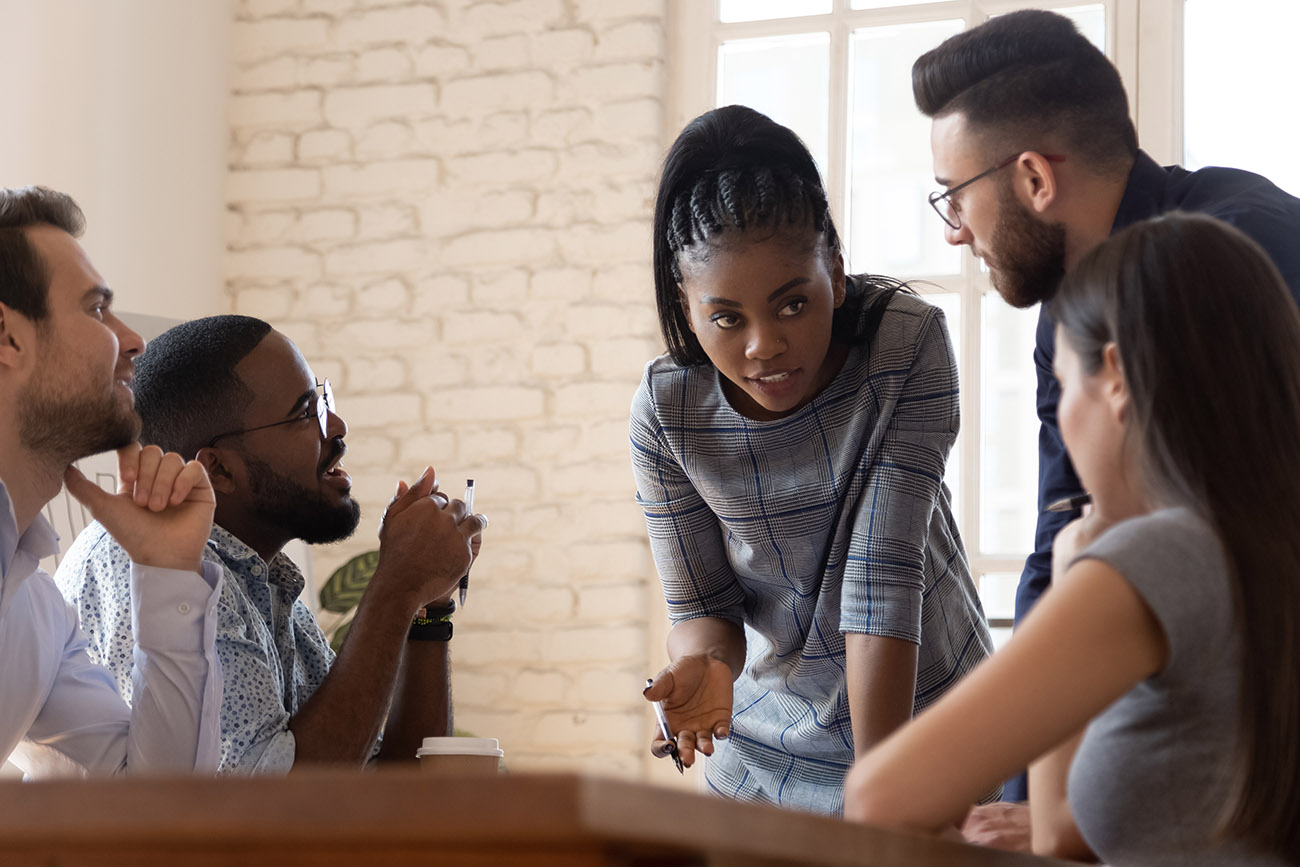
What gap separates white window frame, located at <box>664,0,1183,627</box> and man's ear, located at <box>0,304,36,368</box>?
1.93 metres

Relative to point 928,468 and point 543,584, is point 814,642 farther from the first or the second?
point 543,584

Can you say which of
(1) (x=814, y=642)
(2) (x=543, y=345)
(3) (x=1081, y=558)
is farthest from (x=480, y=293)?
(3) (x=1081, y=558)

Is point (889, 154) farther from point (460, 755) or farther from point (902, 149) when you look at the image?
point (460, 755)

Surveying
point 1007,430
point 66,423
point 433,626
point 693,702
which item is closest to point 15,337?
point 66,423

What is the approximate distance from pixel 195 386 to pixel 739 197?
82 cm

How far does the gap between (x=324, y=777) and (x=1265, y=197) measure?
1.39 metres

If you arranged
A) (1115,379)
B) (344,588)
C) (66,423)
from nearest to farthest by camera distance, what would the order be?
(1115,379)
(66,423)
(344,588)

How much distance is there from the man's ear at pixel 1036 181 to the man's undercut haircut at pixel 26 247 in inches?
48.7

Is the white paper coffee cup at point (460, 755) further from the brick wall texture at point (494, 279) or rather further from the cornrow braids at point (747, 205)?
the brick wall texture at point (494, 279)

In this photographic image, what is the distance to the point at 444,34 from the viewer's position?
3338 millimetres

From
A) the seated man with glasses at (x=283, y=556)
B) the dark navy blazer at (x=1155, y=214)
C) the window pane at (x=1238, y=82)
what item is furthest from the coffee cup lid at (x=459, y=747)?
the window pane at (x=1238, y=82)

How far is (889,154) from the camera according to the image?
10.3 feet

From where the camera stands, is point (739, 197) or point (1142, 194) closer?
point (739, 197)

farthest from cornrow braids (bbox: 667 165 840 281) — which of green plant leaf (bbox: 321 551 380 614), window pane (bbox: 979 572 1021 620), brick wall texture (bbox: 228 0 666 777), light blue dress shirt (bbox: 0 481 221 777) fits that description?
window pane (bbox: 979 572 1021 620)
